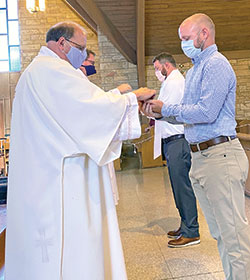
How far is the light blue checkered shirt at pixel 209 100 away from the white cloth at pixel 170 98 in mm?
890

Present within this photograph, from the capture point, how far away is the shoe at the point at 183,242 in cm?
267

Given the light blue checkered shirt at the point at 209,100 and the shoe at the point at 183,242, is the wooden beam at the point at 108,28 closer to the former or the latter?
the shoe at the point at 183,242

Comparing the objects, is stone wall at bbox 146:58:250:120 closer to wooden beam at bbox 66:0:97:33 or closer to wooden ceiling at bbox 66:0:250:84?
wooden ceiling at bbox 66:0:250:84

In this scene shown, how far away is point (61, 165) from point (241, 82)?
7973mm

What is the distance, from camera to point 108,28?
699 cm

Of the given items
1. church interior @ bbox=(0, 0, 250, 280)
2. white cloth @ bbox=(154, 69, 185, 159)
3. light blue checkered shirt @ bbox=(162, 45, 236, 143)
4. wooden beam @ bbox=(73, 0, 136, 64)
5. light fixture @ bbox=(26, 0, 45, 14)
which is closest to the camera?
light blue checkered shirt @ bbox=(162, 45, 236, 143)

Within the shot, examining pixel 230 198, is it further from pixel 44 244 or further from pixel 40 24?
pixel 40 24

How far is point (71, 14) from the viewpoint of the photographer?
30.6 feet

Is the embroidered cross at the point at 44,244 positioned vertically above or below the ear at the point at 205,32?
below

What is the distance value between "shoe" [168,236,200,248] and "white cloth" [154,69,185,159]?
28.6 inches

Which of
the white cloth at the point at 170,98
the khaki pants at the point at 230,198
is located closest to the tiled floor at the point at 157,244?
the khaki pants at the point at 230,198

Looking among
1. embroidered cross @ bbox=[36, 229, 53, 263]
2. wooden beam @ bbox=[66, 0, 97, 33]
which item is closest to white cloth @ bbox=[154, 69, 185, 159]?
embroidered cross @ bbox=[36, 229, 53, 263]

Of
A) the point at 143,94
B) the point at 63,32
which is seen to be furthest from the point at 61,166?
the point at 63,32

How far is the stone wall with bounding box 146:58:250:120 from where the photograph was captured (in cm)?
841
